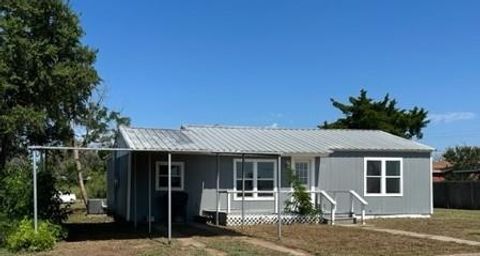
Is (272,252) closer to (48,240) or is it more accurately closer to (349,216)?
(48,240)

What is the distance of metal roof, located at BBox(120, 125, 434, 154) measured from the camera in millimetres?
23047

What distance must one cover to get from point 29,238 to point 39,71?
7.85 meters

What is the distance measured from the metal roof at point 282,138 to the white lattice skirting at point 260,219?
2.24 meters

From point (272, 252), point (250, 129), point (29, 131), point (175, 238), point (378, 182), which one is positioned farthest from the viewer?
point (250, 129)

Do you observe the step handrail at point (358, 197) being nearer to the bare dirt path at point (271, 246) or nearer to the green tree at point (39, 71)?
the bare dirt path at point (271, 246)

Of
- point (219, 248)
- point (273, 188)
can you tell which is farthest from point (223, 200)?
point (219, 248)

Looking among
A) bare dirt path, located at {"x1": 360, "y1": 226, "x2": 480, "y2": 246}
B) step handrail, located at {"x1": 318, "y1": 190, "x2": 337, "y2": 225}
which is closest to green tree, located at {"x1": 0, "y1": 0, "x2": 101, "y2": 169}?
step handrail, located at {"x1": 318, "y1": 190, "x2": 337, "y2": 225}

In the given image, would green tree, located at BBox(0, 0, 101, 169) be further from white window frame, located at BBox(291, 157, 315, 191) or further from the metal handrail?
white window frame, located at BBox(291, 157, 315, 191)

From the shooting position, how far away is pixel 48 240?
598 inches

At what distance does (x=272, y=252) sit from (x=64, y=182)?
651 centimetres

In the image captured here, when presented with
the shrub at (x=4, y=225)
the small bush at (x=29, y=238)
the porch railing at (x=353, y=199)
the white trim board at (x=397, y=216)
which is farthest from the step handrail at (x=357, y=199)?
Answer: the shrub at (x=4, y=225)

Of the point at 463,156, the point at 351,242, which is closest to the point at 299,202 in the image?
the point at 351,242

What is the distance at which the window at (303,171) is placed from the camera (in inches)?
997

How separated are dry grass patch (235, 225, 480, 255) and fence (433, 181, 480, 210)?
16725mm
